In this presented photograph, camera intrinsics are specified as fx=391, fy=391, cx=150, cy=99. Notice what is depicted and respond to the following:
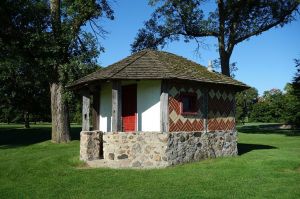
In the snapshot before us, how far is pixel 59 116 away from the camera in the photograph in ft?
74.6

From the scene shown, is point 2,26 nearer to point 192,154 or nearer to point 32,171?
point 32,171

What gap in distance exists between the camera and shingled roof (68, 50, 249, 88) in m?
14.2

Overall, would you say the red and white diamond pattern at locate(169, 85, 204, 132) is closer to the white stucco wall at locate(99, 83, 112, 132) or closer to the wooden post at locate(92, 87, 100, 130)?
the white stucco wall at locate(99, 83, 112, 132)

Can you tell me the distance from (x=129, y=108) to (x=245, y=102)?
90.2 m

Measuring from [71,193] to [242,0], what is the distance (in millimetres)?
24829

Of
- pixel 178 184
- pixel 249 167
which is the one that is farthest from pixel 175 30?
pixel 178 184

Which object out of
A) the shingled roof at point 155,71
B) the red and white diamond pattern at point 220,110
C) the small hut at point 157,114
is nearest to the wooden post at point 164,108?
the small hut at point 157,114

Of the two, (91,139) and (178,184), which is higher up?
(91,139)

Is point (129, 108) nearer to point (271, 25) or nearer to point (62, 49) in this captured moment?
point (62, 49)

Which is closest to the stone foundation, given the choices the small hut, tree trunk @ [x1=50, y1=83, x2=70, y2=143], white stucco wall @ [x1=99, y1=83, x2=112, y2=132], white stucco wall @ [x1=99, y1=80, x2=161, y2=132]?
the small hut

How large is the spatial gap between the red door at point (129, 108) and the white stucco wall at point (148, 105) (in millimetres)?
323

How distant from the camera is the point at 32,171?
1340 centimetres

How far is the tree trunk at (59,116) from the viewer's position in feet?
74.3

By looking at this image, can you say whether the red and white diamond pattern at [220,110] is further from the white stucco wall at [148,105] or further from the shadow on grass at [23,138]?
the shadow on grass at [23,138]
